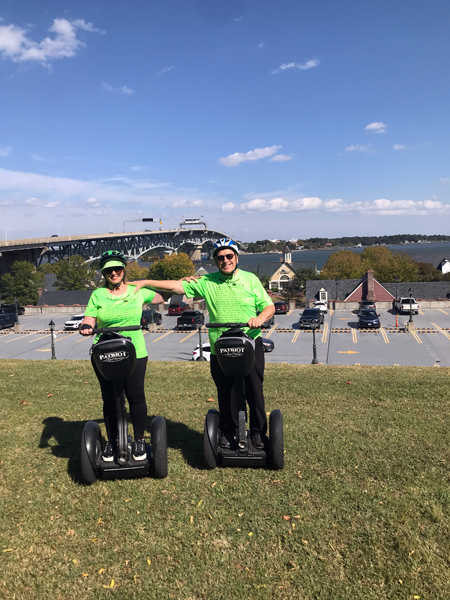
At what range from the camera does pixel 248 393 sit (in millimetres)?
4957

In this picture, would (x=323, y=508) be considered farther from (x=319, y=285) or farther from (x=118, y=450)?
(x=319, y=285)

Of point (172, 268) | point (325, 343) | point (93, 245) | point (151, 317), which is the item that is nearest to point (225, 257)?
point (325, 343)

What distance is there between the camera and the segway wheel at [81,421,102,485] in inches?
184

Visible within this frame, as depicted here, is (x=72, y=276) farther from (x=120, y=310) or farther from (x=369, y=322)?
(x=120, y=310)

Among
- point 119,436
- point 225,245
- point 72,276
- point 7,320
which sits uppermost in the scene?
point 225,245

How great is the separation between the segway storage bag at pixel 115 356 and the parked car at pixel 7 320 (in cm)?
4284

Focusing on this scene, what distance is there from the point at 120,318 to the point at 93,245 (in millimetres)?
115301

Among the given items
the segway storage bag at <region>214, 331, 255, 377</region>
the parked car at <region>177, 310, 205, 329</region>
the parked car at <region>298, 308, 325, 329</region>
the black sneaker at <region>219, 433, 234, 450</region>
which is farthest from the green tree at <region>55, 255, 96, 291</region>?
the segway storage bag at <region>214, 331, 255, 377</region>

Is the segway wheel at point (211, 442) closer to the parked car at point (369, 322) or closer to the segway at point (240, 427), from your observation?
the segway at point (240, 427)

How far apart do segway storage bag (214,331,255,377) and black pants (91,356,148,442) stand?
0.87m

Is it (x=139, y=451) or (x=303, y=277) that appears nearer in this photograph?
(x=139, y=451)

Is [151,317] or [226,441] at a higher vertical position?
[226,441]

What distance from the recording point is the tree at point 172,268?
79938mm

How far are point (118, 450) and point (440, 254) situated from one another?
117002 mm
